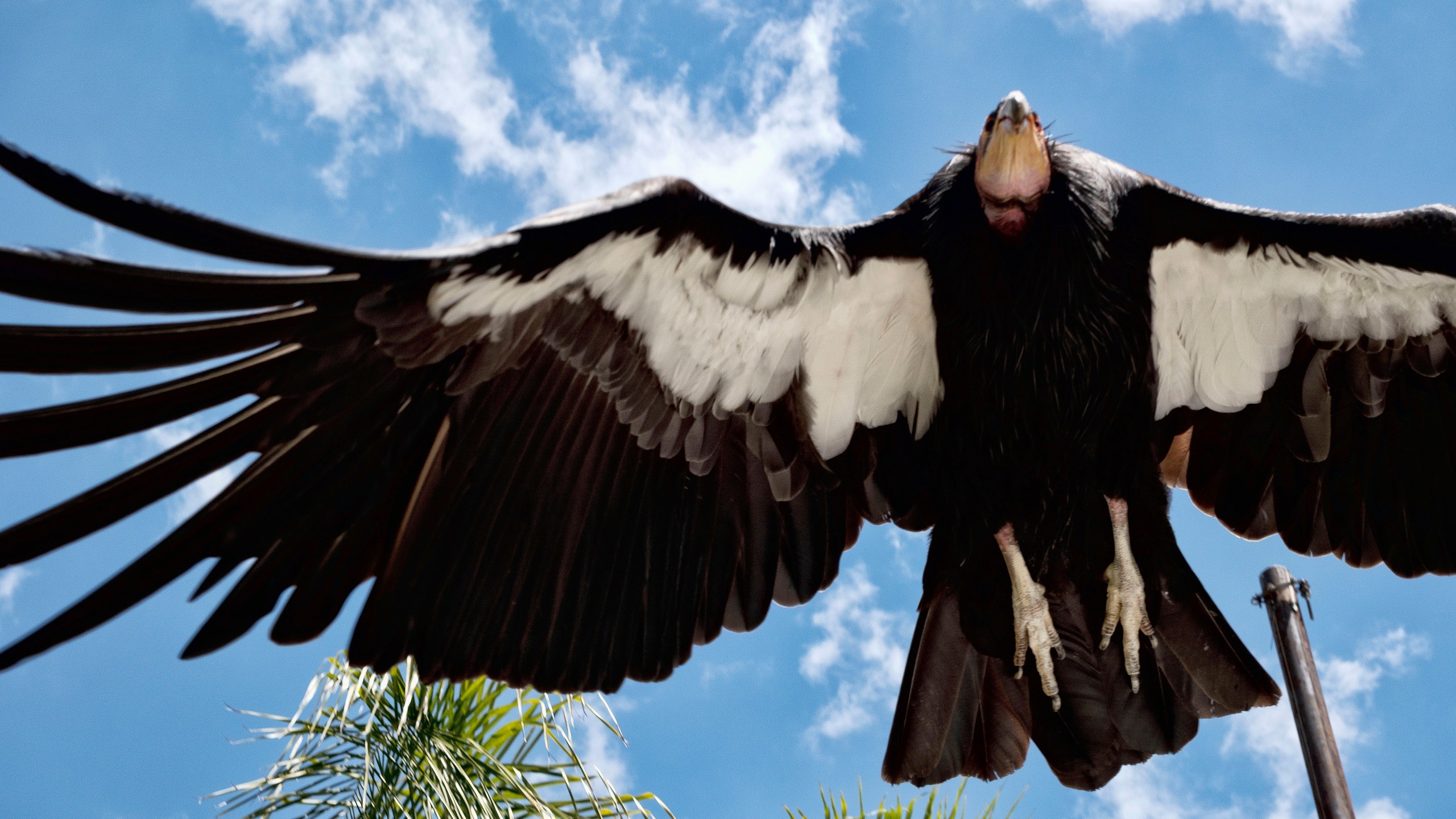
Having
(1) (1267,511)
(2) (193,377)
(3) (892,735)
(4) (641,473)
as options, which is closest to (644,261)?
(4) (641,473)

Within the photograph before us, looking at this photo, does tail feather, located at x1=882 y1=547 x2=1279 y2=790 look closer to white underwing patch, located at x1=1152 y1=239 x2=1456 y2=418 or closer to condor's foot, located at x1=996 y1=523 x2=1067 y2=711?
condor's foot, located at x1=996 y1=523 x2=1067 y2=711

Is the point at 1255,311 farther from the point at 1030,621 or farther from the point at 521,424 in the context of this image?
the point at 521,424

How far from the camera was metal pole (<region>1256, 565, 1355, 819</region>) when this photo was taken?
5168mm

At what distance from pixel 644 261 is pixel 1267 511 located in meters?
2.49

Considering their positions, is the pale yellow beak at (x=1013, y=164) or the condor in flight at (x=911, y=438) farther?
the pale yellow beak at (x=1013, y=164)

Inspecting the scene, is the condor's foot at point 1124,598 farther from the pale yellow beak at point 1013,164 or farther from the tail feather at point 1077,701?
the pale yellow beak at point 1013,164

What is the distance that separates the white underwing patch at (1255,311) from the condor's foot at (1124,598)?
538 mm

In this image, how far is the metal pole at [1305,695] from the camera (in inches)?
203

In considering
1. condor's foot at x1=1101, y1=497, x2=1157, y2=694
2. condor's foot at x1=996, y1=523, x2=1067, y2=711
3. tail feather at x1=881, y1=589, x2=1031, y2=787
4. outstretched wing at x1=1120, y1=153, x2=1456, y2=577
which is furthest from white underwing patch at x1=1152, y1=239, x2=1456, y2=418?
tail feather at x1=881, y1=589, x2=1031, y2=787

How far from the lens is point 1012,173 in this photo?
3.54m

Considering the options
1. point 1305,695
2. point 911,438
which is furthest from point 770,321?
point 1305,695

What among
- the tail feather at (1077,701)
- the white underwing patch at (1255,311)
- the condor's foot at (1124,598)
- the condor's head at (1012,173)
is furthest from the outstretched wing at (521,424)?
the white underwing patch at (1255,311)

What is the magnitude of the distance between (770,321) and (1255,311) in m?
1.75

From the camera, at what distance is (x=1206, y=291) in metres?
3.99
